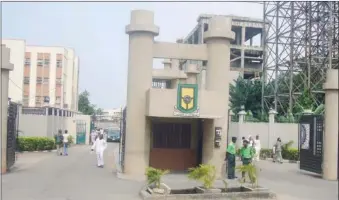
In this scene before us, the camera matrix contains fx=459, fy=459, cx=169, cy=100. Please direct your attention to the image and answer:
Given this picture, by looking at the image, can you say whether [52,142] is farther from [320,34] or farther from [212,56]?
[320,34]

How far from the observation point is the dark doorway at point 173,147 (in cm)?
1627

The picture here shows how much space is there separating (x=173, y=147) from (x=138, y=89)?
2.61m

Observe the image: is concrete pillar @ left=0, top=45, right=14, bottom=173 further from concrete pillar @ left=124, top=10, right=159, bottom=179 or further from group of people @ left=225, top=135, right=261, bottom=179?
group of people @ left=225, top=135, right=261, bottom=179

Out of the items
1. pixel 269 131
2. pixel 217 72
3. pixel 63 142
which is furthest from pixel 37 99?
pixel 217 72

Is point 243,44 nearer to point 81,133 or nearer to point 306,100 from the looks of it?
point 81,133

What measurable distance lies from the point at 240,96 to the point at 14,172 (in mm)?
22715

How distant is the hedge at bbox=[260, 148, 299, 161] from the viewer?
2441 centimetres

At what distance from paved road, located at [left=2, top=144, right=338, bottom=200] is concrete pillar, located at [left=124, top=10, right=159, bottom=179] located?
104 cm

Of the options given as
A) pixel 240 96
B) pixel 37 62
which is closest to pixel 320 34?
pixel 240 96

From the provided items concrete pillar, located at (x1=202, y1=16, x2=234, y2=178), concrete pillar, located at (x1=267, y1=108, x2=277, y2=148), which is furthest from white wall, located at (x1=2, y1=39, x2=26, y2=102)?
concrete pillar, located at (x1=202, y1=16, x2=234, y2=178)

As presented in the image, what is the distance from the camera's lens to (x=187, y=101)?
1444 centimetres

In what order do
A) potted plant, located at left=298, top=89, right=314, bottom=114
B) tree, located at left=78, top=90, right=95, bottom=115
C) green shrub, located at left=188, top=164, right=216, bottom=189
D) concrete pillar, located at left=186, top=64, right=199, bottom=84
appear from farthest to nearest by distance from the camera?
tree, located at left=78, top=90, right=95, bottom=115, potted plant, located at left=298, top=89, right=314, bottom=114, concrete pillar, located at left=186, top=64, right=199, bottom=84, green shrub, located at left=188, top=164, right=216, bottom=189

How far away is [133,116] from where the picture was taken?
50.5 ft

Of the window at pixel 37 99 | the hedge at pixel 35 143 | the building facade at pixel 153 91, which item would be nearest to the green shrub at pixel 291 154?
the building facade at pixel 153 91
